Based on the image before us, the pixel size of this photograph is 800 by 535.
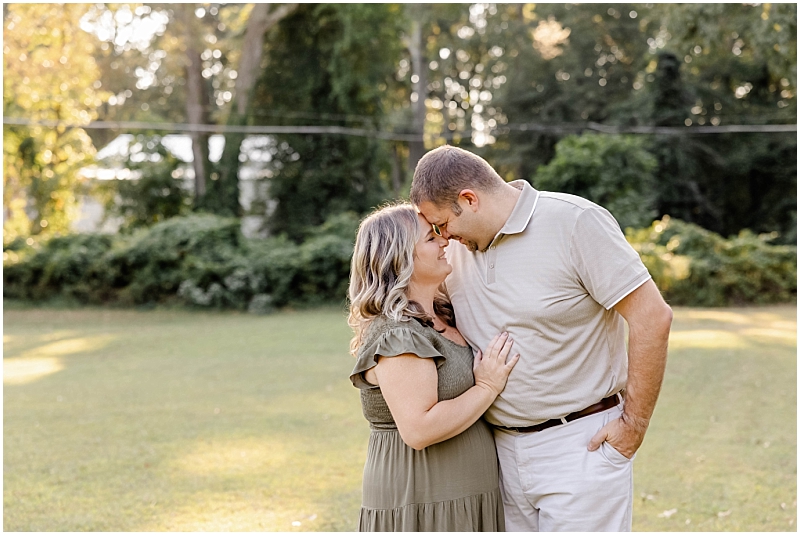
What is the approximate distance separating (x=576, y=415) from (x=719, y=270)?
15463mm

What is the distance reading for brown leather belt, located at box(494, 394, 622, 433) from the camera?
271cm

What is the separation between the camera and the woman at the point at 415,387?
254cm

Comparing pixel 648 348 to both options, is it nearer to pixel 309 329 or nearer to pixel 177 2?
pixel 309 329

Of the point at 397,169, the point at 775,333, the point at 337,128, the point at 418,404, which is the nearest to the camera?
the point at 418,404

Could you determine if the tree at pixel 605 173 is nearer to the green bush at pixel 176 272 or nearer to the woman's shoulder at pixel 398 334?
the green bush at pixel 176 272

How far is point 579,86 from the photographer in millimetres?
29922

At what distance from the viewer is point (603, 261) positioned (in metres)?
2.56

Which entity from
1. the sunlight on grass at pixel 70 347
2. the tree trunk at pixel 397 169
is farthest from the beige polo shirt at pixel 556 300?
the tree trunk at pixel 397 169

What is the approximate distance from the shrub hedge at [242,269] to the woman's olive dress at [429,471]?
48.0 feet

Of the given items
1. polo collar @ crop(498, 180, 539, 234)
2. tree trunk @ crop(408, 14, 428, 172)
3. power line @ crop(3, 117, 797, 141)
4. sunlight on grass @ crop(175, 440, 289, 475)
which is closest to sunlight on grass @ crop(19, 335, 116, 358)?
sunlight on grass @ crop(175, 440, 289, 475)

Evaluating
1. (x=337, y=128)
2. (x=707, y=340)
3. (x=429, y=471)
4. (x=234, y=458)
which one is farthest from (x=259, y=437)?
(x=337, y=128)

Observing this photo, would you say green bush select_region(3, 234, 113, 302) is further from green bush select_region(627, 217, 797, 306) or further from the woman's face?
the woman's face

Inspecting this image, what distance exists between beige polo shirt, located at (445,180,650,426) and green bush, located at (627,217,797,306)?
14.4m

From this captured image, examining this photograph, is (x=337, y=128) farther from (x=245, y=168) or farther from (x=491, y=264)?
(x=491, y=264)
